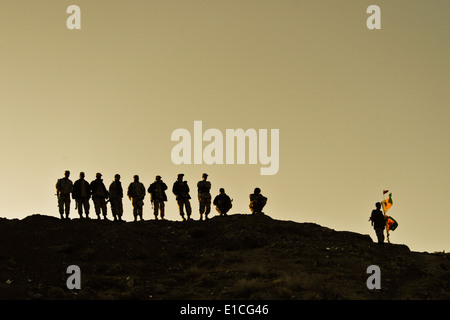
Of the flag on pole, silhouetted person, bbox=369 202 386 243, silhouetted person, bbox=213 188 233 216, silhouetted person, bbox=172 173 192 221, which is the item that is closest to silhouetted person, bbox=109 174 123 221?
silhouetted person, bbox=172 173 192 221

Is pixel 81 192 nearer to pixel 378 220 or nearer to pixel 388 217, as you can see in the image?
pixel 378 220

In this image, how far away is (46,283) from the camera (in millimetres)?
23250

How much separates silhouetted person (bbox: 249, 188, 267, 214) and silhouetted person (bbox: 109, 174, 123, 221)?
593 cm

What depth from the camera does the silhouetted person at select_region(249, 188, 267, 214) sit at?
32312 millimetres

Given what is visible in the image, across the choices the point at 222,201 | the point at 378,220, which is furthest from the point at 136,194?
the point at 378,220

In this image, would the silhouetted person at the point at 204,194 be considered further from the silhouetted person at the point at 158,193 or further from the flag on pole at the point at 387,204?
the flag on pole at the point at 387,204

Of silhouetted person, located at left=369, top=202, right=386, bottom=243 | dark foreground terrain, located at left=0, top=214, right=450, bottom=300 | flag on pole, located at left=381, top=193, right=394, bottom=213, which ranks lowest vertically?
dark foreground terrain, located at left=0, top=214, right=450, bottom=300

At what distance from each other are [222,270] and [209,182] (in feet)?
21.9

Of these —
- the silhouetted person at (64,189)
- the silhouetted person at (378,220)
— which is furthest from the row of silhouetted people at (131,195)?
the silhouetted person at (378,220)

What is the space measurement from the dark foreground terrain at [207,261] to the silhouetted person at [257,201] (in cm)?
60

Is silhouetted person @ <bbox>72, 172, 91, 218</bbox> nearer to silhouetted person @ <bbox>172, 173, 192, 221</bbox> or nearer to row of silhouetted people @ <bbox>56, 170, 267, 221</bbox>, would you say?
row of silhouetted people @ <bbox>56, 170, 267, 221</bbox>

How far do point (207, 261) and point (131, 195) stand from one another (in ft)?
18.5
